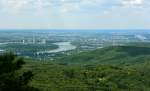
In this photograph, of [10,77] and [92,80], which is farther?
[92,80]

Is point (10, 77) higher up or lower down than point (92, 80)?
higher up

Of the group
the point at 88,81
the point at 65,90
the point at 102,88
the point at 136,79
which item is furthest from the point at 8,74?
the point at 136,79

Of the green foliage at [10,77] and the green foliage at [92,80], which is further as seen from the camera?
the green foliage at [92,80]

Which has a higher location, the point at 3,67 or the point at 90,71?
the point at 3,67

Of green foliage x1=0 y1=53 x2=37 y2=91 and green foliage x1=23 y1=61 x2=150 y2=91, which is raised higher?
green foliage x1=0 y1=53 x2=37 y2=91

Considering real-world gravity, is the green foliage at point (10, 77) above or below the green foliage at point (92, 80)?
above

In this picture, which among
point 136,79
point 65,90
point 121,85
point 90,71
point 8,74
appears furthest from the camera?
point 90,71

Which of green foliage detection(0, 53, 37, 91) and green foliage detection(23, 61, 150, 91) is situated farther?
green foliage detection(23, 61, 150, 91)

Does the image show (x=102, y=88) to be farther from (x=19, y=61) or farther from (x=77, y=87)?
(x=19, y=61)
